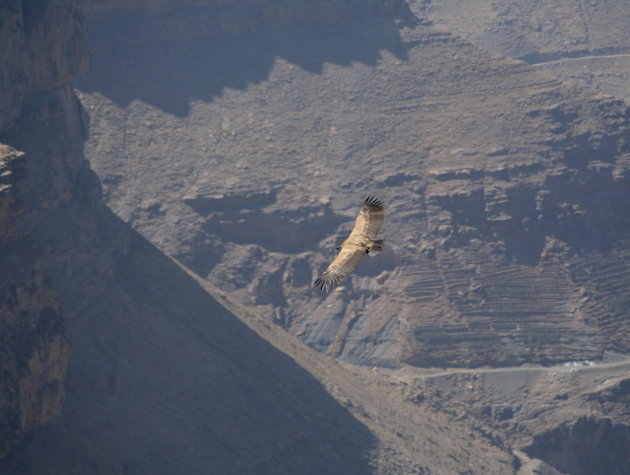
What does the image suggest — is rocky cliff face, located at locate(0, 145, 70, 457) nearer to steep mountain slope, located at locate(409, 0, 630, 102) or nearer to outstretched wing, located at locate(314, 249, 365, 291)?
outstretched wing, located at locate(314, 249, 365, 291)

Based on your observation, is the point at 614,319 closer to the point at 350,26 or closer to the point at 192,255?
the point at 192,255

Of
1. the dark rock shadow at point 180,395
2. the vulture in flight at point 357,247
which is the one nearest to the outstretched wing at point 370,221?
the vulture in flight at point 357,247

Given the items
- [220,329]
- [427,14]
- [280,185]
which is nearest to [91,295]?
[220,329]

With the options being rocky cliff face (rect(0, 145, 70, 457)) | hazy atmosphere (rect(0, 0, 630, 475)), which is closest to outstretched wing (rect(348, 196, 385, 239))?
rocky cliff face (rect(0, 145, 70, 457))

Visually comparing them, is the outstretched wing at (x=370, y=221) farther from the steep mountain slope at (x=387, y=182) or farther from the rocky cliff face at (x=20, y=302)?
the steep mountain slope at (x=387, y=182)

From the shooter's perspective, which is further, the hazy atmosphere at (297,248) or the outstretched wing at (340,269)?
the hazy atmosphere at (297,248)

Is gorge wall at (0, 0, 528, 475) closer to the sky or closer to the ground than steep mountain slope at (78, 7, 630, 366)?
closer to the ground
